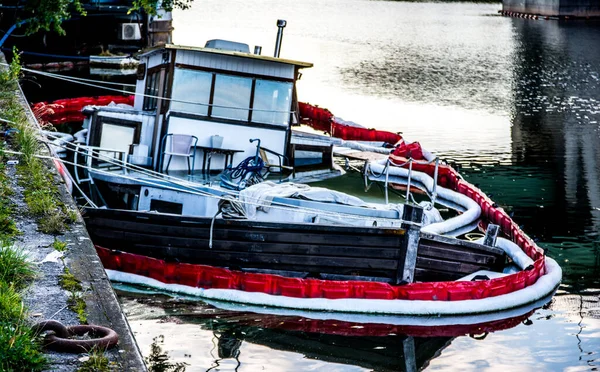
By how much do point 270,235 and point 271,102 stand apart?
206 inches

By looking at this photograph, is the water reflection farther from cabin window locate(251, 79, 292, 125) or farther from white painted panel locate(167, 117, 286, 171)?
cabin window locate(251, 79, 292, 125)

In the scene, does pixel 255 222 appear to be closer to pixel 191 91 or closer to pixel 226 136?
pixel 226 136

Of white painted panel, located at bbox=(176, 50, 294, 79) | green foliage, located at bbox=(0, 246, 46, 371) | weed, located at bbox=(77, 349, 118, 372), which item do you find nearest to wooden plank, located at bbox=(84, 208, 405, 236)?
white painted panel, located at bbox=(176, 50, 294, 79)

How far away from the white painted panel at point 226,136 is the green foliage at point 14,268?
1022 centimetres

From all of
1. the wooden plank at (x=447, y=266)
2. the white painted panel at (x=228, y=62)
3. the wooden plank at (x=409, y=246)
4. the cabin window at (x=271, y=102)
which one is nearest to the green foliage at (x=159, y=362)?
the wooden plank at (x=409, y=246)

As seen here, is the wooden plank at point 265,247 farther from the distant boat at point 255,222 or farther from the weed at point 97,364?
the weed at point 97,364

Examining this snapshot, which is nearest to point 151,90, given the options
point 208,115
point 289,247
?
point 208,115

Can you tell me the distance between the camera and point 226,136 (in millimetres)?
21031

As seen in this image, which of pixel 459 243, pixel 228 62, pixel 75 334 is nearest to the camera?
pixel 75 334

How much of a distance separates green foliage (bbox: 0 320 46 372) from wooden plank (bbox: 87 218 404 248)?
8.49 metres

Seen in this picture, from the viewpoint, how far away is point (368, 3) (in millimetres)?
137500

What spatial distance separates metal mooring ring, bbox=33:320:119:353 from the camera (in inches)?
341

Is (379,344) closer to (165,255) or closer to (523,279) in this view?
(523,279)

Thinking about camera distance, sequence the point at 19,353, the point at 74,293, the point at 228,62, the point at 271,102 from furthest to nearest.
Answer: the point at 271,102, the point at 228,62, the point at 74,293, the point at 19,353
